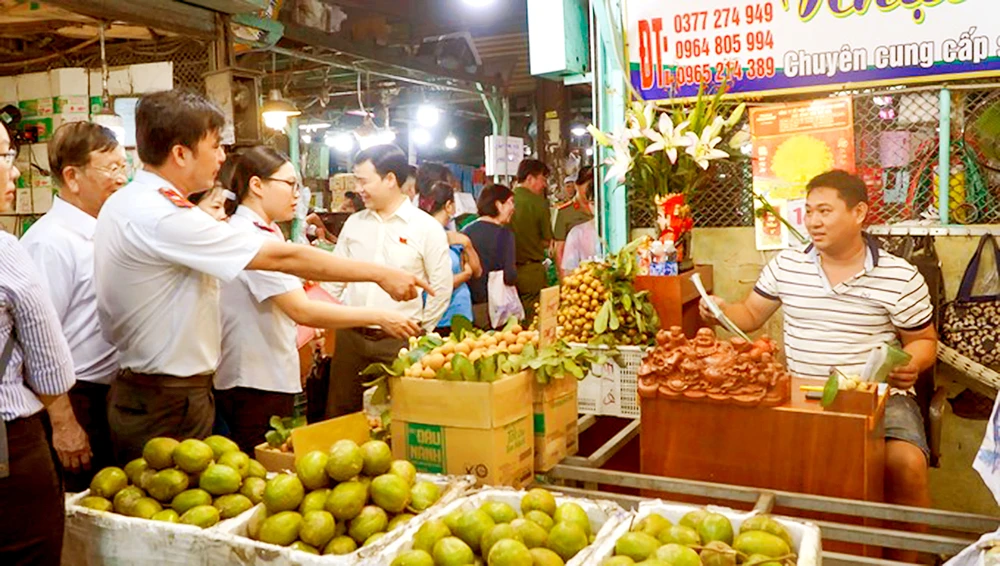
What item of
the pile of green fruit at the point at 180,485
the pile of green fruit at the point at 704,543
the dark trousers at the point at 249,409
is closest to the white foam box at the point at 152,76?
the dark trousers at the point at 249,409

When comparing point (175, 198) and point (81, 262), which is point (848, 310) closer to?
point (175, 198)

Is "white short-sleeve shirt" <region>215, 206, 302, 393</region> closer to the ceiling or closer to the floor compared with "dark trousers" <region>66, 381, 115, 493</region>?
closer to the ceiling

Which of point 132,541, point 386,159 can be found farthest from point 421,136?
point 132,541

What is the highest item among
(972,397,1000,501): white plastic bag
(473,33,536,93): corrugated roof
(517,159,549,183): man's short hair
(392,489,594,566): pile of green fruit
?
(473,33,536,93): corrugated roof

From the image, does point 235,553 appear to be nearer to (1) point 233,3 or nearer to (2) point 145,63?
(1) point 233,3

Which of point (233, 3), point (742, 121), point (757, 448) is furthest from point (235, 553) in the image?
point (233, 3)

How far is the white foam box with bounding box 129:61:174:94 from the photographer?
5.65 meters

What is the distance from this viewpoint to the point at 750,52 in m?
4.50

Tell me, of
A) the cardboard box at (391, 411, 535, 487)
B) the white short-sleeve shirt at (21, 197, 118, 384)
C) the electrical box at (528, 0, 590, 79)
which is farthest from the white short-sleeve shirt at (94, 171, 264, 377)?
the electrical box at (528, 0, 590, 79)

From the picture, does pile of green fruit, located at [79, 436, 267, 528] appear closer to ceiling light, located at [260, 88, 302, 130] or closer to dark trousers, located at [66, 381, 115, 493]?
dark trousers, located at [66, 381, 115, 493]

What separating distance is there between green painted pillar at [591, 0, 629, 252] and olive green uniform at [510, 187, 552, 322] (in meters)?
2.08

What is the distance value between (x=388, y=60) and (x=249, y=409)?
694 centimetres

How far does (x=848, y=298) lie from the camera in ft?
11.7

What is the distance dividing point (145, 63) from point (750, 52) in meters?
4.07
